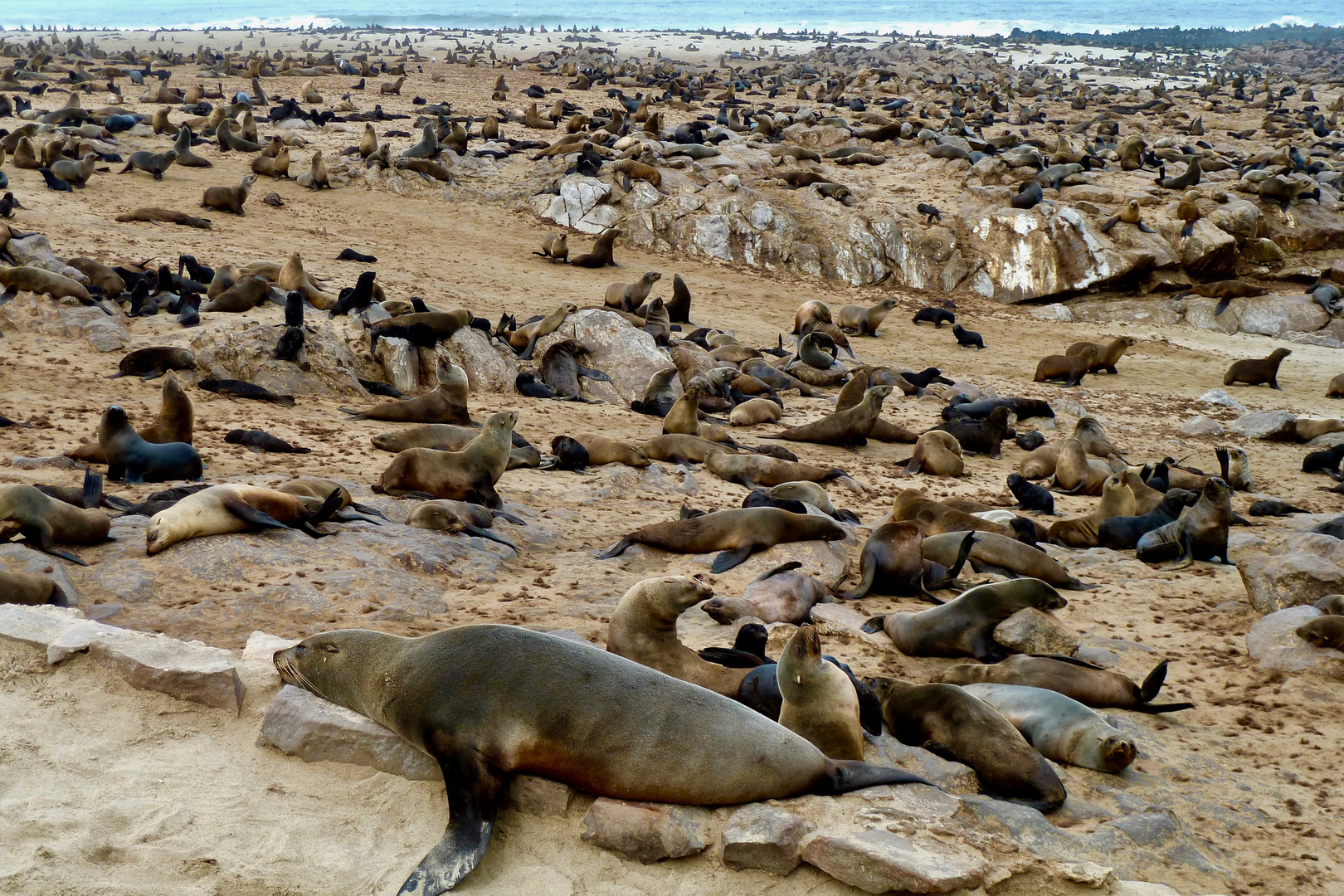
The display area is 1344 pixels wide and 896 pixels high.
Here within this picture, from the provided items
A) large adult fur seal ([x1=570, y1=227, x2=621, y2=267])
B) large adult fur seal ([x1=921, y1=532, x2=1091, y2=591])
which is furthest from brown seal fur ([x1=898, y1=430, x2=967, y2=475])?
large adult fur seal ([x1=570, y1=227, x2=621, y2=267])

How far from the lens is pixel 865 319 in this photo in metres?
16.5

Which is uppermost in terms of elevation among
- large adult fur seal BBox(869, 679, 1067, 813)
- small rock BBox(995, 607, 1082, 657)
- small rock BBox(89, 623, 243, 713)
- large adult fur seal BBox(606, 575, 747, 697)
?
small rock BBox(89, 623, 243, 713)

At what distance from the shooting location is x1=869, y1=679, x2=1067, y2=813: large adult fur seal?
4.07 m

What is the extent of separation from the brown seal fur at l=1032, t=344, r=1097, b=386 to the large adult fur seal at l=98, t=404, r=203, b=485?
39.0ft

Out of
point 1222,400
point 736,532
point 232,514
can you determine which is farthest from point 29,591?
point 1222,400

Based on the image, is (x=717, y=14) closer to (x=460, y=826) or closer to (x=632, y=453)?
(x=632, y=453)

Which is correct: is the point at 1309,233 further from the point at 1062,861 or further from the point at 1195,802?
the point at 1062,861

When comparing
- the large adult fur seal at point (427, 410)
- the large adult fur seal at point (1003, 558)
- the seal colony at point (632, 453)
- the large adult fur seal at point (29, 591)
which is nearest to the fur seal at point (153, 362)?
the seal colony at point (632, 453)

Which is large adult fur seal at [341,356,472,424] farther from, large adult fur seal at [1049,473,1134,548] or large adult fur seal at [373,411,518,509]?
large adult fur seal at [1049,473,1134,548]

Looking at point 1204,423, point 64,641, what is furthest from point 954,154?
point 64,641

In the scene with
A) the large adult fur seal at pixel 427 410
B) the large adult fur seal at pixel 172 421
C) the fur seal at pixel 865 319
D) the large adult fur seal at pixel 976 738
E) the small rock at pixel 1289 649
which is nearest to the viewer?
the large adult fur seal at pixel 976 738

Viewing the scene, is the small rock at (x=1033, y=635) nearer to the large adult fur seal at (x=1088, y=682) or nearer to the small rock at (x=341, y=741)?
the large adult fur seal at (x=1088, y=682)

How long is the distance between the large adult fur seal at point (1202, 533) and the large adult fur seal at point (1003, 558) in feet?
3.34

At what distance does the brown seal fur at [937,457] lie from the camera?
33.1 feet
